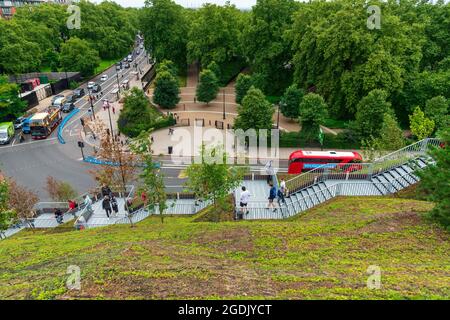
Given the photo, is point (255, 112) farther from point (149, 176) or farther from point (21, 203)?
point (21, 203)

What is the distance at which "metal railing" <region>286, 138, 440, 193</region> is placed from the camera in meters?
17.0

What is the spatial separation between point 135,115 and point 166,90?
797cm

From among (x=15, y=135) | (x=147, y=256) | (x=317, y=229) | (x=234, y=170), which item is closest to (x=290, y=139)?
(x=234, y=170)

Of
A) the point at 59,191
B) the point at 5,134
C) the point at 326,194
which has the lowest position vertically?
the point at 59,191

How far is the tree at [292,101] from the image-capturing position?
36.0 meters

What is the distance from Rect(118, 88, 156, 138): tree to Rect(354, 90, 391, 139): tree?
22438mm

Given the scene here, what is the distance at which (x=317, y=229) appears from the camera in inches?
452

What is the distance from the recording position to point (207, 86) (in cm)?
4334

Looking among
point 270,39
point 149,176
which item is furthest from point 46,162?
point 270,39

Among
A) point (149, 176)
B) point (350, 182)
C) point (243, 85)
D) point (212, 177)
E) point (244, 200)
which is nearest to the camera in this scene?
point (149, 176)

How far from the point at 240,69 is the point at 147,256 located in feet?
164

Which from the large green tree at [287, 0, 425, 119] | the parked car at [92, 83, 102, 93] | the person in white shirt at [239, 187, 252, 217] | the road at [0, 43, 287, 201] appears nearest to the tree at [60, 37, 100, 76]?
the parked car at [92, 83, 102, 93]

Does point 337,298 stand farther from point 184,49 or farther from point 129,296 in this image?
point 184,49

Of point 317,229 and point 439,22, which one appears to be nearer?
point 317,229
